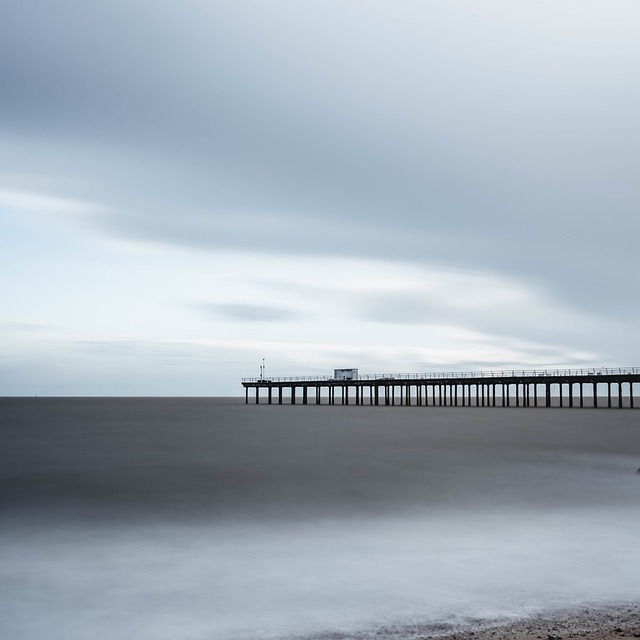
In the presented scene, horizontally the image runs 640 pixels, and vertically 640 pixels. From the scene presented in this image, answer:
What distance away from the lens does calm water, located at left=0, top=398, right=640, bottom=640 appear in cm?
822

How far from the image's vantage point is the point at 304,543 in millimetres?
12406

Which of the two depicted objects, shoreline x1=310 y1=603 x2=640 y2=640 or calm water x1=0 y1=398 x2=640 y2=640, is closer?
shoreline x1=310 y1=603 x2=640 y2=640

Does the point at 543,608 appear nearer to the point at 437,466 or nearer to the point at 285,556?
the point at 285,556

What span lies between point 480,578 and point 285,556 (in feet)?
10.2

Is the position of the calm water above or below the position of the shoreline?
below

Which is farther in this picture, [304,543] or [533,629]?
[304,543]

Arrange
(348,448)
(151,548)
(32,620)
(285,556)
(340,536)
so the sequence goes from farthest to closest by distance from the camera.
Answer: (348,448), (340,536), (151,548), (285,556), (32,620)

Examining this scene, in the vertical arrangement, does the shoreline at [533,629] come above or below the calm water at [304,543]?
above

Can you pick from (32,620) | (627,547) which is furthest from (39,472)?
(627,547)

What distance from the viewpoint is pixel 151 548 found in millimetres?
12047

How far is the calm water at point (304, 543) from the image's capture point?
8.22 meters

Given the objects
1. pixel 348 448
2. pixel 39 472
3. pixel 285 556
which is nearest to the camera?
pixel 285 556

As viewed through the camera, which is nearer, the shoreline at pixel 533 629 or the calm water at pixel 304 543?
the shoreline at pixel 533 629

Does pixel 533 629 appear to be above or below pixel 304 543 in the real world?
above
